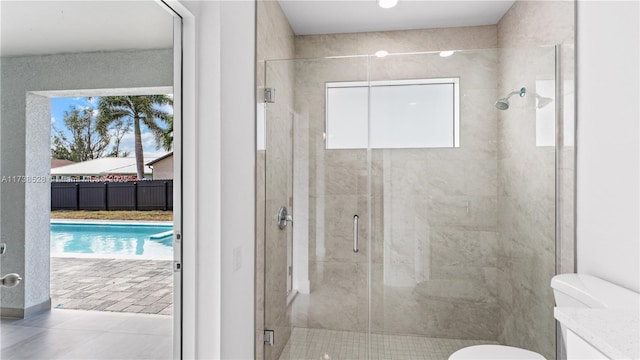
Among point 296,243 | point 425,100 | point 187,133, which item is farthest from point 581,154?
point 187,133

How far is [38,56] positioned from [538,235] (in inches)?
91.3

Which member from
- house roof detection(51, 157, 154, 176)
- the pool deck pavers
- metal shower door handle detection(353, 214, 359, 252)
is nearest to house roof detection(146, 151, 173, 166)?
house roof detection(51, 157, 154, 176)

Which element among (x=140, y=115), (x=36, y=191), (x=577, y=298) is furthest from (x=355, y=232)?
(x=36, y=191)

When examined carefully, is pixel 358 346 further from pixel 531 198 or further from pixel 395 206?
pixel 531 198

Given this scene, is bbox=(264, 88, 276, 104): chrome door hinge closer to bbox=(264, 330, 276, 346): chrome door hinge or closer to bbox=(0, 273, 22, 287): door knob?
bbox=(264, 330, 276, 346): chrome door hinge

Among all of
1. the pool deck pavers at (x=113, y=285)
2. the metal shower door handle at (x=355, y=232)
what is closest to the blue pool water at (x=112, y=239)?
the pool deck pavers at (x=113, y=285)

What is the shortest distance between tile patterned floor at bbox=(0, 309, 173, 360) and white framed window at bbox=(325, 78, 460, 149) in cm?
137

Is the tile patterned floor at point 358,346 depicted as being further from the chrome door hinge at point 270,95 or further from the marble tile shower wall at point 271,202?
the chrome door hinge at point 270,95

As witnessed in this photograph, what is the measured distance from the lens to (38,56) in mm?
897

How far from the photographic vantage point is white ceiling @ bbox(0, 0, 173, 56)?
2.73 feet

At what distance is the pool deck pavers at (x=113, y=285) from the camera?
979 millimetres

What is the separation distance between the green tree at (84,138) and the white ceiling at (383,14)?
1.76m

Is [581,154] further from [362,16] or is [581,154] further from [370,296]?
[362,16]

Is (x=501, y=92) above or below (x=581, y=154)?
above
